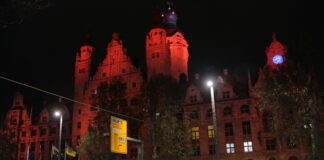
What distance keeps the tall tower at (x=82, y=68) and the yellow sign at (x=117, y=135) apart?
49.2 m

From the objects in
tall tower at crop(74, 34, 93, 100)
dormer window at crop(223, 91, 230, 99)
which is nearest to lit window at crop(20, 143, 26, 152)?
tall tower at crop(74, 34, 93, 100)

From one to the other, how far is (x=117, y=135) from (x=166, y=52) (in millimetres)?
45686

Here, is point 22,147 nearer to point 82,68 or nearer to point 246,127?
point 82,68

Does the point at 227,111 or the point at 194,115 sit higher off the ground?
the point at 227,111

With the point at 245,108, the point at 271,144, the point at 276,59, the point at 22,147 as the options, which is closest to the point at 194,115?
the point at 245,108

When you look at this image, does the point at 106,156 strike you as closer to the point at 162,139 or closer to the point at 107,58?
the point at 162,139

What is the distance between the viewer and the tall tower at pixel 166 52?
71125mm

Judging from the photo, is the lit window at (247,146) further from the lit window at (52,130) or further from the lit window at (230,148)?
the lit window at (52,130)

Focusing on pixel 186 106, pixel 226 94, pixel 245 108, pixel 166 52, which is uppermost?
pixel 166 52

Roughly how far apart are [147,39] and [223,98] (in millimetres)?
21475

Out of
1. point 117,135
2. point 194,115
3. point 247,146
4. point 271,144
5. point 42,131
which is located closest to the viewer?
point 117,135

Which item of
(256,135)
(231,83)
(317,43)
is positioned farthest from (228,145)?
(317,43)

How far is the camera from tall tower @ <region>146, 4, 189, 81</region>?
71.1m

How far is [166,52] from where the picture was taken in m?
71.4
